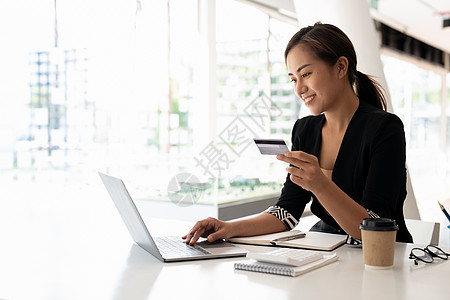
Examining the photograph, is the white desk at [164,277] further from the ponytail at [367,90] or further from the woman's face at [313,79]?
the ponytail at [367,90]

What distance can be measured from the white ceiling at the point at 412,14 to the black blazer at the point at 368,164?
5483mm

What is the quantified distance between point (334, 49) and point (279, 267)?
87cm

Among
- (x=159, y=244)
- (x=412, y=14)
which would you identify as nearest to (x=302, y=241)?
(x=159, y=244)

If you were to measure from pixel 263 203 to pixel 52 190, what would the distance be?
1979mm

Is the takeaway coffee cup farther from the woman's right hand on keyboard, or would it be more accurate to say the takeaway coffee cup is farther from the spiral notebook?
the woman's right hand on keyboard

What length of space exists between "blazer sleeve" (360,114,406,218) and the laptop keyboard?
50 centimetres

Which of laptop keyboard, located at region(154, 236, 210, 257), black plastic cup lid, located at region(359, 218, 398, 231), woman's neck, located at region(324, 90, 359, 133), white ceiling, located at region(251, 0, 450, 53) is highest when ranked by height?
white ceiling, located at region(251, 0, 450, 53)

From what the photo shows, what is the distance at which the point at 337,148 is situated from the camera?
1.80 meters

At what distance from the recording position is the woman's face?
172cm

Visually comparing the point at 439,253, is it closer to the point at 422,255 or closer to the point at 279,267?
the point at 422,255

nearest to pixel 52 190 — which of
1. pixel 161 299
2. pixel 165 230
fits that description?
pixel 165 230

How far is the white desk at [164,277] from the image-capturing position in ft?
3.37

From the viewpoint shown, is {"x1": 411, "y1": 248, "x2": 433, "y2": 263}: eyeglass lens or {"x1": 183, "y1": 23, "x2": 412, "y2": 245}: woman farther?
{"x1": 183, "y1": 23, "x2": 412, "y2": 245}: woman

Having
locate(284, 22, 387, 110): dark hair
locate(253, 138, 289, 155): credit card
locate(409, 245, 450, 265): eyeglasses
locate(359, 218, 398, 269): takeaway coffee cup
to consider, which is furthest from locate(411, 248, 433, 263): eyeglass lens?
locate(284, 22, 387, 110): dark hair
